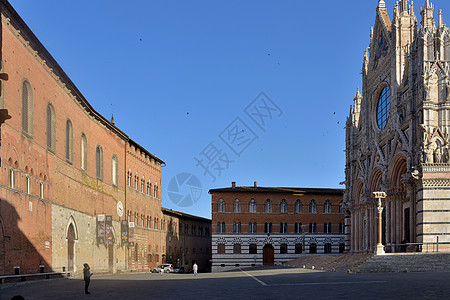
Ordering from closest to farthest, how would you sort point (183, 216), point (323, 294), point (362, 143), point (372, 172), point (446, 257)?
point (323, 294) → point (446, 257) → point (372, 172) → point (362, 143) → point (183, 216)

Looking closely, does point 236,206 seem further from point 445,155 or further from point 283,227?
point 445,155

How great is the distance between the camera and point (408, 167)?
36.7 metres

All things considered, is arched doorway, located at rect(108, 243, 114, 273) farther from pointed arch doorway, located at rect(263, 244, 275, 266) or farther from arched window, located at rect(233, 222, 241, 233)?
pointed arch doorway, located at rect(263, 244, 275, 266)

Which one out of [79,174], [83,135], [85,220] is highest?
[83,135]

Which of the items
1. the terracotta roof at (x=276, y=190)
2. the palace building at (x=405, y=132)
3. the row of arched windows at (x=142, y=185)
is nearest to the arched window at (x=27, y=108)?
the palace building at (x=405, y=132)

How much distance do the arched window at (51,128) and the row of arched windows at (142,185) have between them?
2055cm

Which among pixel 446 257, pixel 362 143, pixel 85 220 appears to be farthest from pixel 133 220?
pixel 446 257

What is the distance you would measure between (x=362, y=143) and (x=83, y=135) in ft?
84.5

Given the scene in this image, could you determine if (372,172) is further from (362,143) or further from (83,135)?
(83,135)

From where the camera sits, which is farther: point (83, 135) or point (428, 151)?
point (83, 135)

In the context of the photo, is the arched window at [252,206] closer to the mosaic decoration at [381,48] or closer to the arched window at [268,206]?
the arched window at [268,206]

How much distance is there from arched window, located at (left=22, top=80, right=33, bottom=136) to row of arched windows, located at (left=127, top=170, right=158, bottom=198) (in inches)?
980

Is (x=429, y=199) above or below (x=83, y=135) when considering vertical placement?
below

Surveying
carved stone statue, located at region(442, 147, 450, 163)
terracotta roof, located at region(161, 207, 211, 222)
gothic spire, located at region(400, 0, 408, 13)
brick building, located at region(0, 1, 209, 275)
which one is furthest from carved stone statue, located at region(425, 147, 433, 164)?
terracotta roof, located at region(161, 207, 211, 222)
